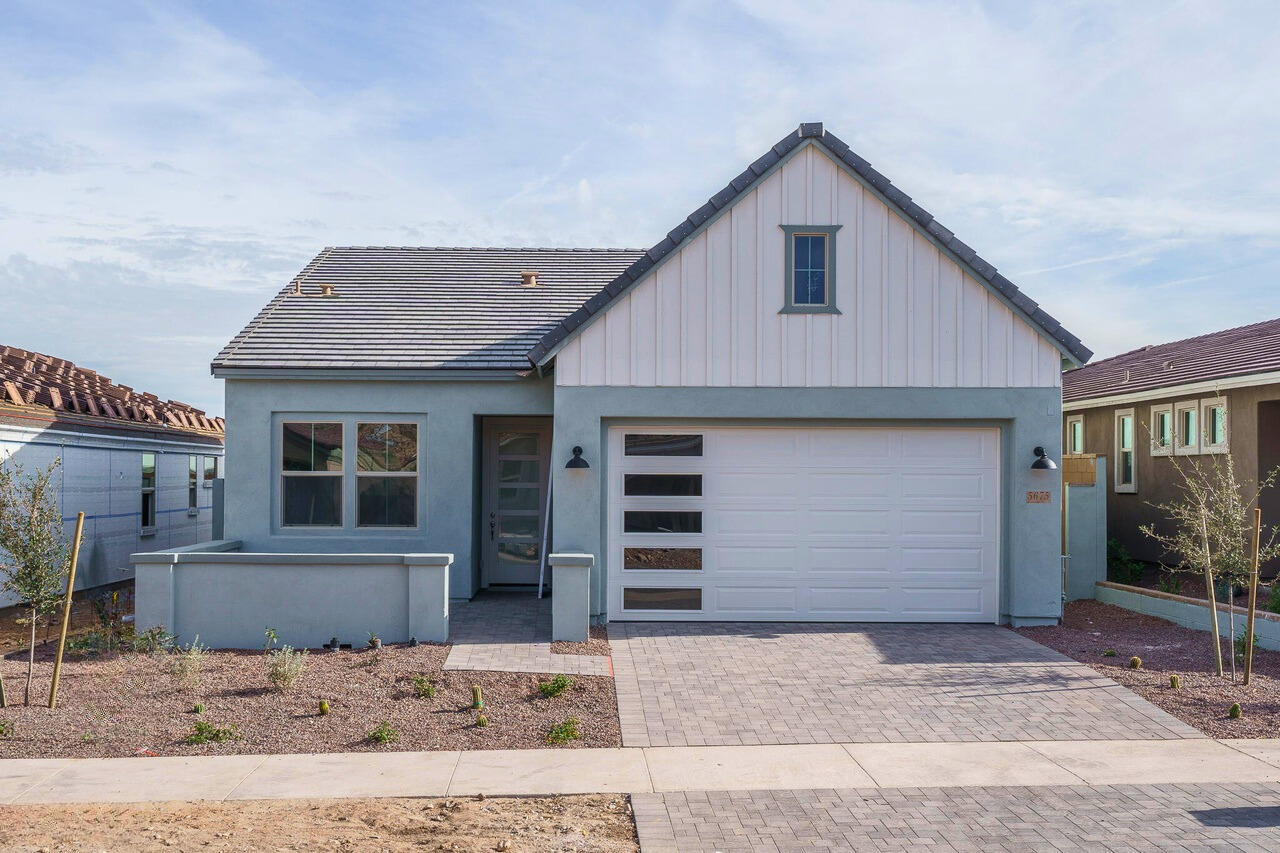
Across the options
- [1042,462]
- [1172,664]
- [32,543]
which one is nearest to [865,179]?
[1042,462]

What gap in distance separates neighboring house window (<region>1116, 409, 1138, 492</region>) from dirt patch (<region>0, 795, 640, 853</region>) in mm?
15712

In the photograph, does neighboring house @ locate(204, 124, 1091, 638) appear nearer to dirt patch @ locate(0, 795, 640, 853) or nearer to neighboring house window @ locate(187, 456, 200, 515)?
dirt patch @ locate(0, 795, 640, 853)

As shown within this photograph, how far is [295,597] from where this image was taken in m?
11.4

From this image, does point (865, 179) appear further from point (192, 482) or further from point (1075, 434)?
point (192, 482)

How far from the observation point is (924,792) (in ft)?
22.5

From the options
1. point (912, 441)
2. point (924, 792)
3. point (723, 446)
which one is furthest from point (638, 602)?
point (924, 792)

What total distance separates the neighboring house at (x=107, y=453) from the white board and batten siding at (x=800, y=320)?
866 centimetres

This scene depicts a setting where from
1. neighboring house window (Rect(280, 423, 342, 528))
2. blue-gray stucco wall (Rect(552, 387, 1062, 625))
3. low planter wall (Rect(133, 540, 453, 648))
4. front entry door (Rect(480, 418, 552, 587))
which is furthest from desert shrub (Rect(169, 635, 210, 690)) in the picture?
front entry door (Rect(480, 418, 552, 587))

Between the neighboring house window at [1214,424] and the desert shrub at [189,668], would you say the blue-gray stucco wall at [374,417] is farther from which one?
the neighboring house window at [1214,424]

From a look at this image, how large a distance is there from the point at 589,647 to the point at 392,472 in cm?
454

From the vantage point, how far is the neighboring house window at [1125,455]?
19.1 meters

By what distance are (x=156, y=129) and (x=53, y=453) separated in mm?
5639

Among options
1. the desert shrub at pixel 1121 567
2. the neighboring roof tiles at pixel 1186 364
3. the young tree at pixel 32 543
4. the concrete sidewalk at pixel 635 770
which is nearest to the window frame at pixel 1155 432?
the neighboring roof tiles at pixel 1186 364

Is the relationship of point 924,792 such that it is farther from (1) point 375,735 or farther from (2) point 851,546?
(2) point 851,546
